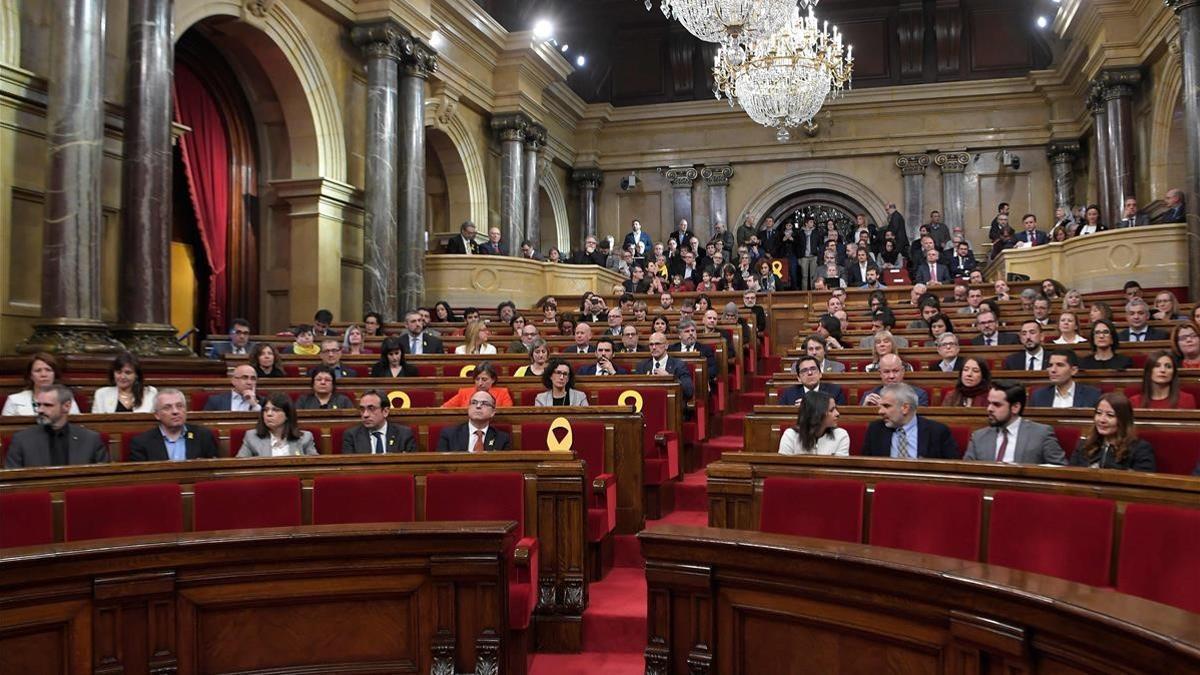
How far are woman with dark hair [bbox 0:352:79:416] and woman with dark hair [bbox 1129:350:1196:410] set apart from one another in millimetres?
5218

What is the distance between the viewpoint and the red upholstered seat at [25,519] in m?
3.07

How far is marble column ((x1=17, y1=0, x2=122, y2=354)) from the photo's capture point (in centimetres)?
711

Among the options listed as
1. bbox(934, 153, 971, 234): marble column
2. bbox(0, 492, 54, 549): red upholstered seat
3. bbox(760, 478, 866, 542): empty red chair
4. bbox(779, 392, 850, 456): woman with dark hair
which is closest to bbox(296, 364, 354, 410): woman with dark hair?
bbox(0, 492, 54, 549): red upholstered seat

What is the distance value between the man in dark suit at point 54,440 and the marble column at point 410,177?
795 cm

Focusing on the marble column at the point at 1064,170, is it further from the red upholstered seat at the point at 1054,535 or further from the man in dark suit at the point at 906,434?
the red upholstered seat at the point at 1054,535

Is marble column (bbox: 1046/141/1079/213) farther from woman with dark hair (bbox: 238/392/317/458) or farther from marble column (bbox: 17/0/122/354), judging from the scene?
woman with dark hair (bbox: 238/392/317/458)

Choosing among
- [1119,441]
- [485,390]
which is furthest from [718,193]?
[1119,441]

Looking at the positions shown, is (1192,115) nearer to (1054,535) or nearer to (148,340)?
(1054,535)

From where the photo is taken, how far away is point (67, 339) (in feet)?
23.1

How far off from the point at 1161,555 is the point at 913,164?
54.8 ft

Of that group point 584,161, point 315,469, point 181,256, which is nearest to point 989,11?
point 584,161

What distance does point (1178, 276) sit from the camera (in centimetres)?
1080

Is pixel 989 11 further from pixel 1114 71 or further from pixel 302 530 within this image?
pixel 302 530

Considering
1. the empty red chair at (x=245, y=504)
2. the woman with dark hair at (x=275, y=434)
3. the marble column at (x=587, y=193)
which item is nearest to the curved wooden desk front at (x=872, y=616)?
the empty red chair at (x=245, y=504)
